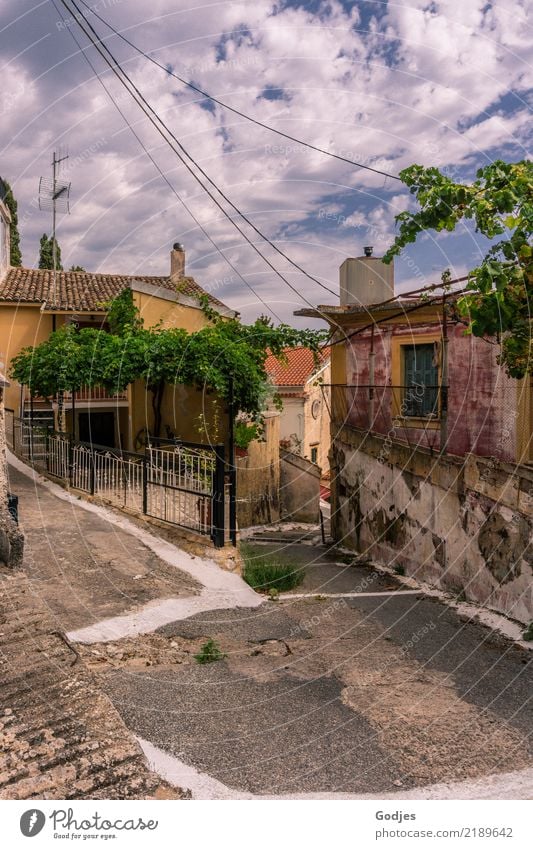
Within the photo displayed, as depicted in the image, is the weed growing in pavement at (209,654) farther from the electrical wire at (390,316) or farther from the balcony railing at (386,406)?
the electrical wire at (390,316)

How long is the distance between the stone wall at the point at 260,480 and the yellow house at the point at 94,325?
2.45 m

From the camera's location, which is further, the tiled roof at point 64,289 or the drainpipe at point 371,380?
the tiled roof at point 64,289

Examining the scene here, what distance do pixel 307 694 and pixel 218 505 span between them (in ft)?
13.1

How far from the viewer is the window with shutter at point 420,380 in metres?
11.8

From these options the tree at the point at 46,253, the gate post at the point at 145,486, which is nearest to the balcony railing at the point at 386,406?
the gate post at the point at 145,486

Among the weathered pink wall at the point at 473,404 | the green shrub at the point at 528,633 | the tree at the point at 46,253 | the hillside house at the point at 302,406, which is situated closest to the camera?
the green shrub at the point at 528,633

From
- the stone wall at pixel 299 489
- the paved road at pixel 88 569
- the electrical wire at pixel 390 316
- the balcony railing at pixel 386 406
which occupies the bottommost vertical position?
the stone wall at pixel 299 489

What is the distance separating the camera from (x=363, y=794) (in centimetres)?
326

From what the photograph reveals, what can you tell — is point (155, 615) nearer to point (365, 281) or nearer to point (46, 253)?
point (365, 281)

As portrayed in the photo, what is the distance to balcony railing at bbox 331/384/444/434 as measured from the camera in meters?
11.7

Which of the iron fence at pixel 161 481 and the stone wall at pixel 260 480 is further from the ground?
the iron fence at pixel 161 481

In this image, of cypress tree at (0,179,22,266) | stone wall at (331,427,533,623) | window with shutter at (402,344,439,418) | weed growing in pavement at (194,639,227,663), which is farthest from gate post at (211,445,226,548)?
cypress tree at (0,179,22,266)

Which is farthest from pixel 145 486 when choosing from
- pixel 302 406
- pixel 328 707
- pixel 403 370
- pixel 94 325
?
pixel 302 406

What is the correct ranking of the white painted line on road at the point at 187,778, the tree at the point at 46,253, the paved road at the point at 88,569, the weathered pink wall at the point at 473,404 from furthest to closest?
the tree at the point at 46,253 < the weathered pink wall at the point at 473,404 < the paved road at the point at 88,569 < the white painted line on road at the point at 187,778
